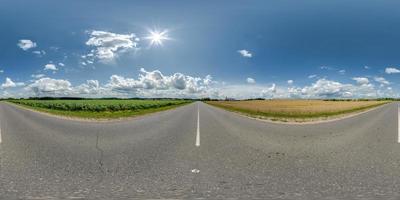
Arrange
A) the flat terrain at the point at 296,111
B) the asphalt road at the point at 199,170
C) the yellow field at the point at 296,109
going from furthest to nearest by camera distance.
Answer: the yellow field at the point at 296,109, the flat terrain at the point at 296,111, the asphalt road at the point at 199,170

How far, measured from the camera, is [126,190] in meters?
5.78

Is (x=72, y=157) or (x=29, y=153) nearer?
(x=72, y=157)

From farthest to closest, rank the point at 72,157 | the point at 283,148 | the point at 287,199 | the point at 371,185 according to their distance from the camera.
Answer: the point at 283,148, the point at 72,157, the point at 371,185, the point at 287,199

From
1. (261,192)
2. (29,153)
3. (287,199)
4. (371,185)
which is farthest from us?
(29,153)

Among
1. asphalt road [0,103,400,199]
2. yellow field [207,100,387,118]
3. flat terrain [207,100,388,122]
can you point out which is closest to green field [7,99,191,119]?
flat terrain [207,100,388,122]

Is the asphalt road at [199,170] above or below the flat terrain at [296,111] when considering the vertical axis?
below

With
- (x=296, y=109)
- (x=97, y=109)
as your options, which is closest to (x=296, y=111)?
(x=296, y=109)

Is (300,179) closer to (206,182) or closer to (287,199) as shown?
(287,199)

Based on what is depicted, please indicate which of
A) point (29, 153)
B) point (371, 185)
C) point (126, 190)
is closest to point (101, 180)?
point (126, 190)

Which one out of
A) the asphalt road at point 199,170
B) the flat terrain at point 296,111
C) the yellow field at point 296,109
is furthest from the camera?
the yellow field at point 296,109

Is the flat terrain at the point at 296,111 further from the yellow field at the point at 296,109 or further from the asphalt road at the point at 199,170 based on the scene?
the asphalt road at the point at 199,170

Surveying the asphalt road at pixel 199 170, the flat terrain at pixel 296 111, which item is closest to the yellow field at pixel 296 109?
the flat terrain at pixel 296 111

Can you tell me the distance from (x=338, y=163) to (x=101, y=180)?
5645mm

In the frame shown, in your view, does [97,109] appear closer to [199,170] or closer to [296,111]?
[296,111]
